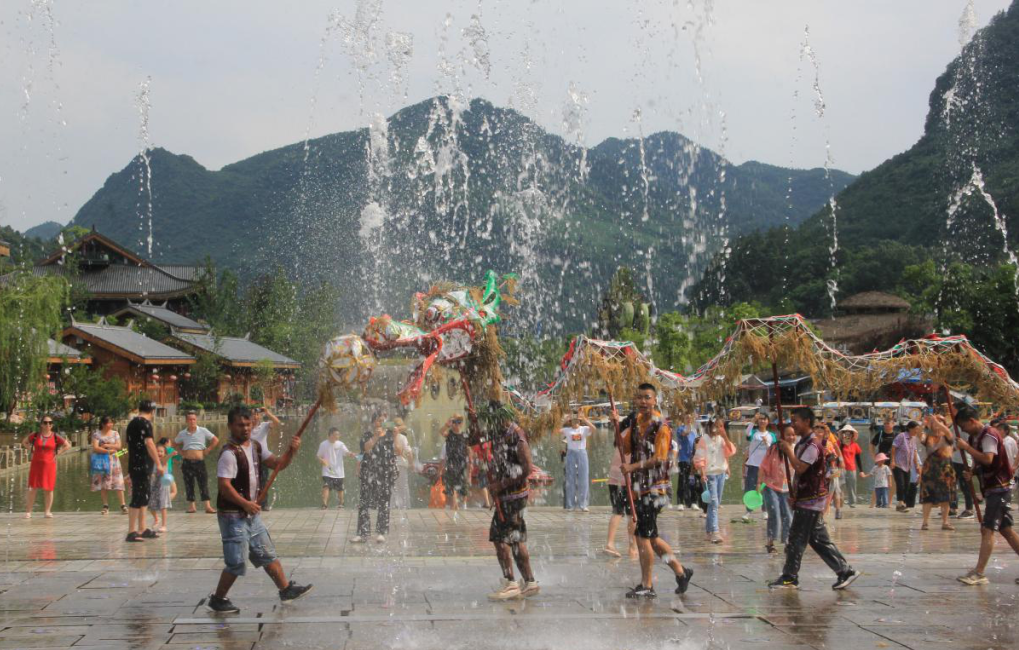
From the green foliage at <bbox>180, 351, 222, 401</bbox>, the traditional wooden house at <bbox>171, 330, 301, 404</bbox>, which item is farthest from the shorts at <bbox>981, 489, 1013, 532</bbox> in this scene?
the traditional wooden house at <bbox>171, 330, 301, 404</bbox>

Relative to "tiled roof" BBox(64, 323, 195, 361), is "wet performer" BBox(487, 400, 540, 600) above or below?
below

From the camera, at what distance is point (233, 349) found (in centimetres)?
6012

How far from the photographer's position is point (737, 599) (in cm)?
795

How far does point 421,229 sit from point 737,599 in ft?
403

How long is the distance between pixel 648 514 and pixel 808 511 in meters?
1.53

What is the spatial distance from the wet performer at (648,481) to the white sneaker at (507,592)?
92 cm

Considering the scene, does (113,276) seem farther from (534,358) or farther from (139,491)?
(139,491)

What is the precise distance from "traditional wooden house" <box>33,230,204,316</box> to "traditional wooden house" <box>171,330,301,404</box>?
9.40 metres

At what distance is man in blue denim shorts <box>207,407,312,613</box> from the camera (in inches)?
289

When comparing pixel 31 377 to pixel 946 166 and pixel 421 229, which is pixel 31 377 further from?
pixel 421 229

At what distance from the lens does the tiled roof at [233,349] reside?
56.3m

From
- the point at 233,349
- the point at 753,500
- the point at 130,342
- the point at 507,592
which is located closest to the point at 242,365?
the point at 233,349

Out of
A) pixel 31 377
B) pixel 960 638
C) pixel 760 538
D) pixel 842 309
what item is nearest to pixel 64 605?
pixel 960 638

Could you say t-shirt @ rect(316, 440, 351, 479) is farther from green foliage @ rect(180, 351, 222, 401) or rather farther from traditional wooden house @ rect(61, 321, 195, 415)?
green foliage @ rect(180, 351, 222, 401)
